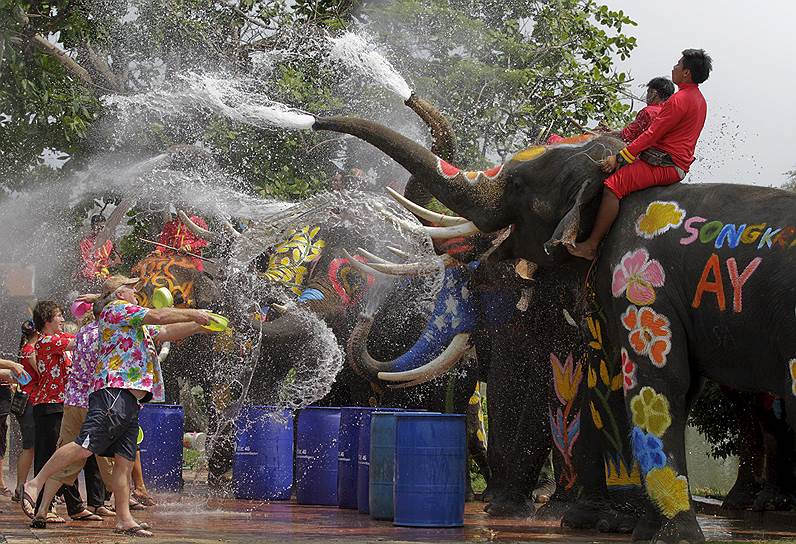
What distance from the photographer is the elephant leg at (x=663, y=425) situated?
8367 mm

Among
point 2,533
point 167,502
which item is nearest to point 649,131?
point 2,533

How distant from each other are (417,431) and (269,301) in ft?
15.6

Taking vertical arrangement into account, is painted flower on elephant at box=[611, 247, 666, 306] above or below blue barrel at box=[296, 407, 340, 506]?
above

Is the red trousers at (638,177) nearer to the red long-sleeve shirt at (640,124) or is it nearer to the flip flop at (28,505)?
the red long-sleeve shirt at (640,124)

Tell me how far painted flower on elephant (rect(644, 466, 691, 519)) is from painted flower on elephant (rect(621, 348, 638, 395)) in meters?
0.56

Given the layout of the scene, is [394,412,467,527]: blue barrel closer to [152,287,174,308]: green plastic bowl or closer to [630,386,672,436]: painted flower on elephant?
[630,386,672,436]: painted flower on elephant

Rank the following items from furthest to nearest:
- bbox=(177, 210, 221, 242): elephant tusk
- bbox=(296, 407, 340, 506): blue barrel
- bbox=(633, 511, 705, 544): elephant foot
→ bbox=(177, 210, 221, 242): elephant tusk, bbox=(296, 407, 340, 506): blue barrel, bbox=(633, 511, 705, 544): elephant foot

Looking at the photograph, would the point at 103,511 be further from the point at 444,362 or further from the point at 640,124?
the point at 640,124

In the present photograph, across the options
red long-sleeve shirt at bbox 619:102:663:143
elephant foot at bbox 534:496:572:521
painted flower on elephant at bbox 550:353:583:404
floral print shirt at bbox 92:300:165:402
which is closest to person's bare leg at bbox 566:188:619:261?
red long-sleeve shirt at bbox 619:102:663:143

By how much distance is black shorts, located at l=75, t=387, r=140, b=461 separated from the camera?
9.38 m

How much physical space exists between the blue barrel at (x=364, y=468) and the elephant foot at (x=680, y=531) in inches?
137

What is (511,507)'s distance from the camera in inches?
439

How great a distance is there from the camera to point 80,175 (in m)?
17.8

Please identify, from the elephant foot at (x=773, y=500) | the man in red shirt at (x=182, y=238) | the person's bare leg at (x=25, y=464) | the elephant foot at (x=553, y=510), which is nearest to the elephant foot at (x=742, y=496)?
the elephant foot at (x=773, y=500)
